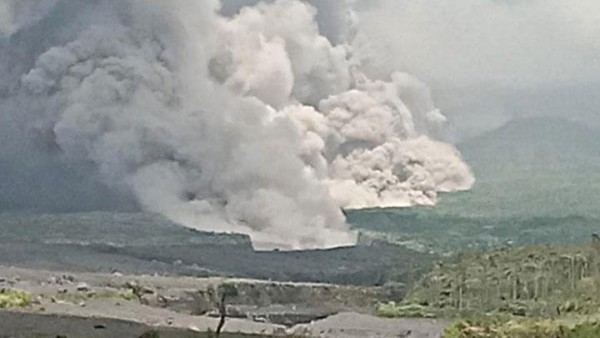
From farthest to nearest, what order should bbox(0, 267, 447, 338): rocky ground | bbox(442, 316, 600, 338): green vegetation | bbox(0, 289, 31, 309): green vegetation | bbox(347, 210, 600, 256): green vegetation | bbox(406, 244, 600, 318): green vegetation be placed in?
1. bbox(347, 210, 600, 256): green vegetation
2. bbox(406, 244, 600, 318): green vegetation
3. bbox(0, 289, 31, 309): green vegetation
4. bbox(0, 267, 447, 338): rocky ground
5. bbox(442, 316, 600, 338): green vegetation

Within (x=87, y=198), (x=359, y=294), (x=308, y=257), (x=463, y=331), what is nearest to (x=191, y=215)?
(x=87, y=198)

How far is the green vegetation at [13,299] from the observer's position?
2638 centimetres

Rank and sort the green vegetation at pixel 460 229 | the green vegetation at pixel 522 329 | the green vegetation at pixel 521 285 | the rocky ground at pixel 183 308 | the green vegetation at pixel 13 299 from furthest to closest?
1. the green vegetation at pixel 460 229
2. the green vegetation at pixel 521 285
3. the green vegetation at pixel 13 299
4. the rocky ground at pixel 183 308
5. the green vegetation at pixel 522 329

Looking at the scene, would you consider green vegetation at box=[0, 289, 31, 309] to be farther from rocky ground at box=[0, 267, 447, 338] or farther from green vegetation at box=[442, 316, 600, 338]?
green vegetation at box=[442, 316, 600, 338]

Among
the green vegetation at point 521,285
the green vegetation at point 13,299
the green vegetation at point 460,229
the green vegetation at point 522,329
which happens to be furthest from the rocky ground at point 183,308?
the green vegetation at point 460,229

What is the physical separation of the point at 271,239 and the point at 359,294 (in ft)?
44.3

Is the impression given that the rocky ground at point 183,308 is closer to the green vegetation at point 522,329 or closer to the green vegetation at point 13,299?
the green vegetation at point 13,299

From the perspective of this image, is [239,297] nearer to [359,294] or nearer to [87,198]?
[359,294]

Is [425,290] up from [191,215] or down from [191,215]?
down

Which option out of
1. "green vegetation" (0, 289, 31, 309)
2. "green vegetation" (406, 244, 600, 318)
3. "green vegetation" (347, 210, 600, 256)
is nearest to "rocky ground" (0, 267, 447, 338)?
"green vegetation" (0, 289, 31, 309)

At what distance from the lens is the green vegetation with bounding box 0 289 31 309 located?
2638cm

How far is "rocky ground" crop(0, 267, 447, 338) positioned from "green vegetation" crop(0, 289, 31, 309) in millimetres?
238

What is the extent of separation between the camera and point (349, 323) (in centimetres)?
2766

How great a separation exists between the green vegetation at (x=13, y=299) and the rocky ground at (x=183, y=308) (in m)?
0.24
